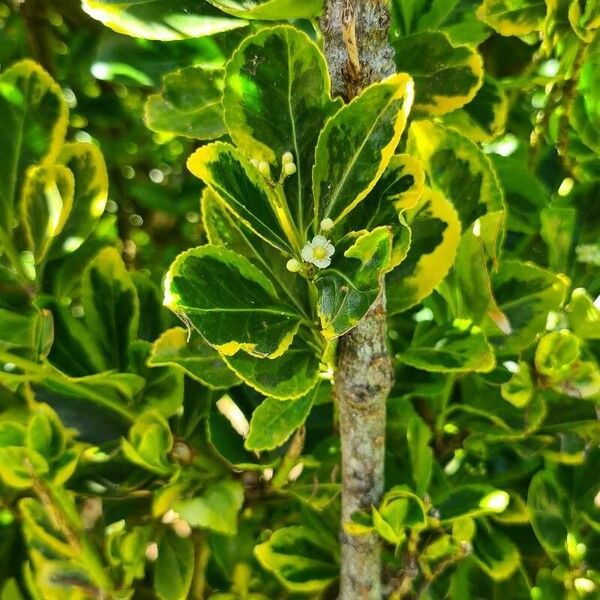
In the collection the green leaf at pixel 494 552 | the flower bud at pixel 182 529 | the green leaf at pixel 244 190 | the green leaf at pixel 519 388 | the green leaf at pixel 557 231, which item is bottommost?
the green leaf at pixel 494 552

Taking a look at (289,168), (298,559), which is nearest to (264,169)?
(289,168)

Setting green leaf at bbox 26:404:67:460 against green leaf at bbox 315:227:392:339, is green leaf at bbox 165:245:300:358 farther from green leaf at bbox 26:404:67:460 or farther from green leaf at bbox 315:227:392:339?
green leaf at bbox 26:404:67:460

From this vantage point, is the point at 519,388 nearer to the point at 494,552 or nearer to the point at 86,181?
the point at 494,552

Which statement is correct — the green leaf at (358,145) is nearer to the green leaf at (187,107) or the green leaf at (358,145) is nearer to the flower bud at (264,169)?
the flower bud at (264,169)

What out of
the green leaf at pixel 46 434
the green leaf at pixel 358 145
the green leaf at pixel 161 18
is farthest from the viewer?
the green leaf at pixel 46 434

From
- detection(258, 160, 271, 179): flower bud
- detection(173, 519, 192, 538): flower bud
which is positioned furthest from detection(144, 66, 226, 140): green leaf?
detection(173, 519, 192, 538): flower bud

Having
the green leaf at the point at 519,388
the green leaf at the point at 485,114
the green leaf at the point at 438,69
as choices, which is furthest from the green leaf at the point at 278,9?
the green leaf at the point at 519,388

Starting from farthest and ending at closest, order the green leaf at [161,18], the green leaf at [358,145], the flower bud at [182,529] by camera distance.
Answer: the flower bud at [182,529]
the green leaf at [161,18]
the green leaf at [358,145]
